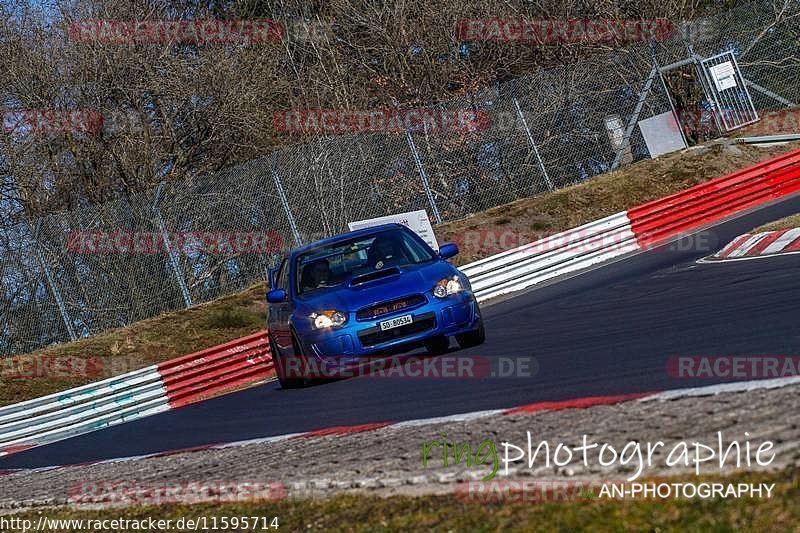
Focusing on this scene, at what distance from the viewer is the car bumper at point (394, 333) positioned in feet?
35.6

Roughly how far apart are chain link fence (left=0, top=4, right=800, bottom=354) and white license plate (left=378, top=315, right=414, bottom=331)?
1060cm

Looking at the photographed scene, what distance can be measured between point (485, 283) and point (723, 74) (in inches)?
356

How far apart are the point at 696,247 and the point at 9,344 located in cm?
1298

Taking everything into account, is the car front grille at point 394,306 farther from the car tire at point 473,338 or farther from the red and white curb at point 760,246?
the red and white curb at point 760,246

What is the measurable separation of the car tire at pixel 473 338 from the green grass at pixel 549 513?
6.08 m

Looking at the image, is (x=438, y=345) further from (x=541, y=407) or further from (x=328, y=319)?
(x=541, y=407)

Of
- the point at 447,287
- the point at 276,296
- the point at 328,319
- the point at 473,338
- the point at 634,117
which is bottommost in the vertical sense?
the point at 473,338

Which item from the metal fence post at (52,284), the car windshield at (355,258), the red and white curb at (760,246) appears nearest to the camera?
the car windshield at (355,258)

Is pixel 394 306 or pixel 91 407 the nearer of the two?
pixel 394 306

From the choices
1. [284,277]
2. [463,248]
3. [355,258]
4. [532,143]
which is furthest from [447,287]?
[532,143]

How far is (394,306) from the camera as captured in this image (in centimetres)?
1088

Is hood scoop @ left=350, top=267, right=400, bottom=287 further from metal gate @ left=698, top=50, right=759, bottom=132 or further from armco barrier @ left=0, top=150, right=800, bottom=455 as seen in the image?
metal gate @ left=698, top=50, right=759, bottom=132

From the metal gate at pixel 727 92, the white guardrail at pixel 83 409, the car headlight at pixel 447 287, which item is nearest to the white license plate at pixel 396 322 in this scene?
the car headlight at pixel 447 287

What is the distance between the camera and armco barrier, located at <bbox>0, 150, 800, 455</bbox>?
620 inches
